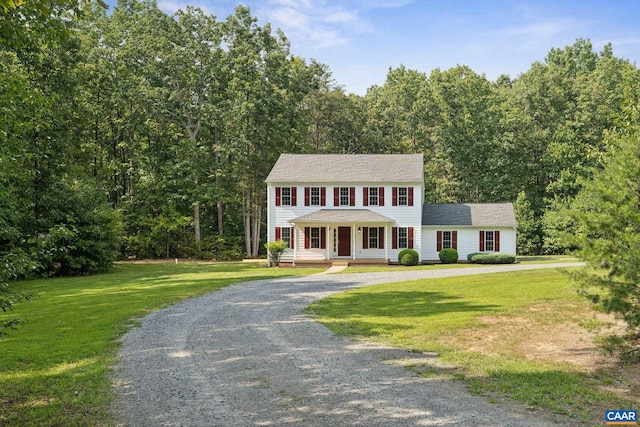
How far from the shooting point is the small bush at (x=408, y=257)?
30.9 metres

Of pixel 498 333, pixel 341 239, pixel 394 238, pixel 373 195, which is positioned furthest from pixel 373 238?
pixel 498 333

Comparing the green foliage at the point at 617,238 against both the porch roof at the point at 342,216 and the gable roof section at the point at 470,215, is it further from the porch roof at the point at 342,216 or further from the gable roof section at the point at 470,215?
the gable roof section at the point at 470,215

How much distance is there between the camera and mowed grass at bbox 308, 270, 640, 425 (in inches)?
288

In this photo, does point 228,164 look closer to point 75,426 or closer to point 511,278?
point 511,278

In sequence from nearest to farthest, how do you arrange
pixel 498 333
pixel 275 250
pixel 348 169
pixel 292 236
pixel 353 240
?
pixel 498 333 < pixel 275 250 < pixel 353 240 < pixel 292 236 < pixel 348 169

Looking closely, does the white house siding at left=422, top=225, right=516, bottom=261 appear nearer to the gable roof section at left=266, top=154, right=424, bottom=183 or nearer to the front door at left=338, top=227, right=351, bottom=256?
the gable roof section at left=266, top=154, right=424, bottom=183

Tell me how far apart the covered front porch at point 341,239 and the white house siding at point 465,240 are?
9.08ft

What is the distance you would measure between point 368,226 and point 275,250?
6.01 m

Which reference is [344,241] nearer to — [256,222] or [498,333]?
[256,222]

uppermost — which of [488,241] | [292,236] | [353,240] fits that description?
[292,236]

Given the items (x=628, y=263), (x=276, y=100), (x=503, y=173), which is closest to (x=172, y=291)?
(x=628, y=263)

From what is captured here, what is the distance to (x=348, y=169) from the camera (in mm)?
34125

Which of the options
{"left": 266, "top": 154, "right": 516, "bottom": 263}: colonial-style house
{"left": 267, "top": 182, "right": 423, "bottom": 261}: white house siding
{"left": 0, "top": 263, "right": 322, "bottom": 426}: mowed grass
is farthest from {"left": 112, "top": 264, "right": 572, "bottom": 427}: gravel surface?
{"left": 266, "top": 154, "right": 516, "bottom": 263}: colonial-style house

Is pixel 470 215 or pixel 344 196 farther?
pixel 470 215
